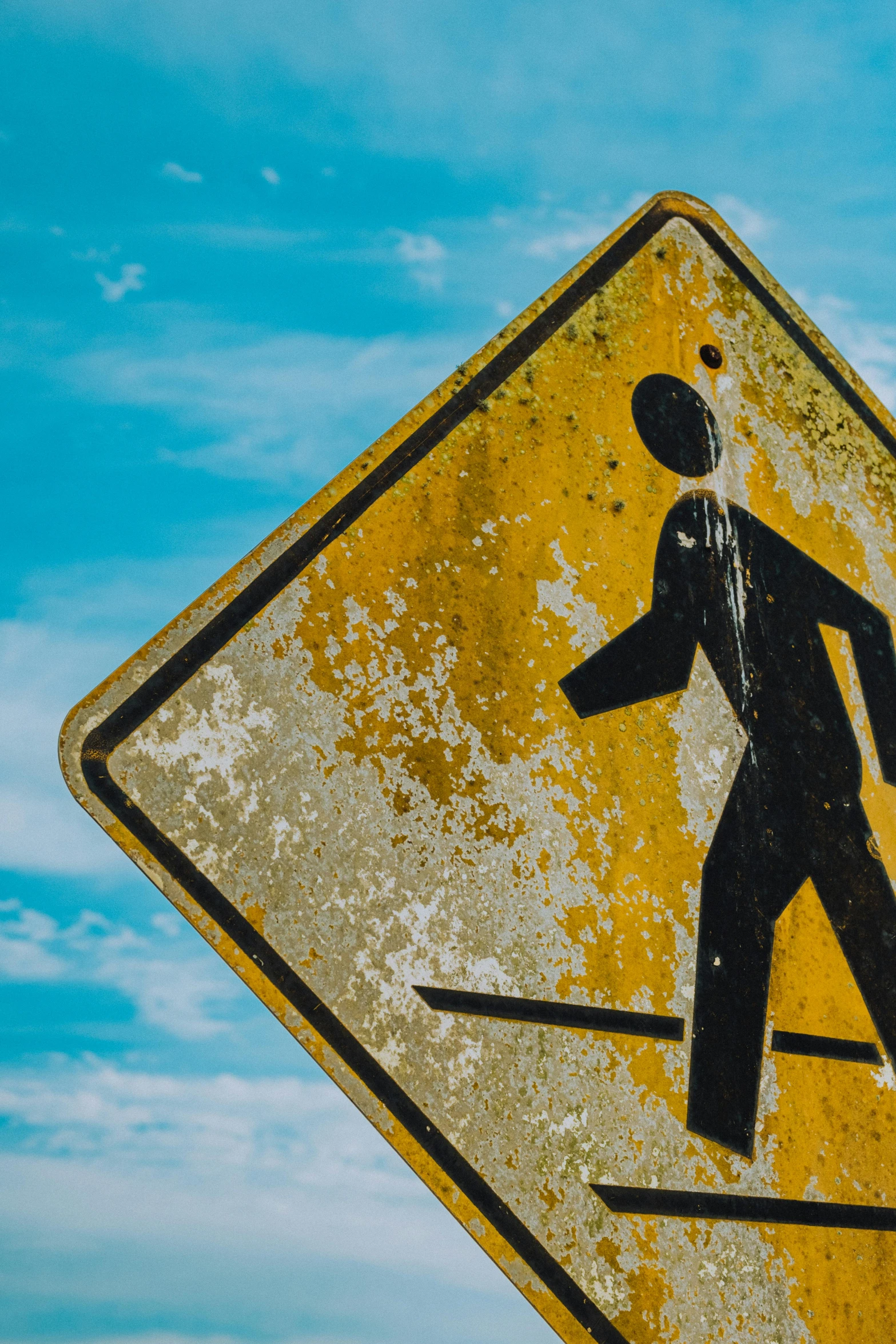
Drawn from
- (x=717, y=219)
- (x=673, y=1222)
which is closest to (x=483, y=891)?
(x=673, y=1222)

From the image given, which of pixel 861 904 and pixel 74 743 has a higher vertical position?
pixel 74 743

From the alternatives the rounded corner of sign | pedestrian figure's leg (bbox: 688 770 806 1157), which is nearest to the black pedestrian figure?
pedestrian figure's leg (bbox: 688 770 806 1157)

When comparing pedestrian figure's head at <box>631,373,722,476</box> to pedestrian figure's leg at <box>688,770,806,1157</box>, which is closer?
pedestrian figure's leg at <box>688,770,806,1157</box>

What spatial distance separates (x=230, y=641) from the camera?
1396mm

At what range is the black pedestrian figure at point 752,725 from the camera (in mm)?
1537

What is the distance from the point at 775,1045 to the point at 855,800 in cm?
45

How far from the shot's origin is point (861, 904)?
1729 millimetres

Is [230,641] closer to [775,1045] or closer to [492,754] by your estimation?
[492,754]

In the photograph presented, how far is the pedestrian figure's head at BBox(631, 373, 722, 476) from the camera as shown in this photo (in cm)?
181

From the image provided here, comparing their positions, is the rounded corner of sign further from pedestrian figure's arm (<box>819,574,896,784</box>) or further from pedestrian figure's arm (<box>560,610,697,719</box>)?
pedestrian figure's arm (<box>819,574,896,784</box>)

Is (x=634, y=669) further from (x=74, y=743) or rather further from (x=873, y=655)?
(x=74, y=743)

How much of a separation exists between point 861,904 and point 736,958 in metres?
0.29

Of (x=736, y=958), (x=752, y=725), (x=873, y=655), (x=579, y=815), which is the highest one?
(x=873, y=655)

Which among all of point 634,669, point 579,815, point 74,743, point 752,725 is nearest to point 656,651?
point 634,669
